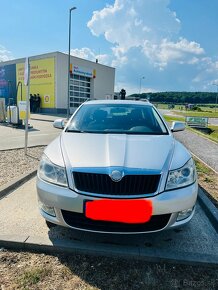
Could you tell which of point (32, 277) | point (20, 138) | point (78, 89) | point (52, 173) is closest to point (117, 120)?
point (52, 173)

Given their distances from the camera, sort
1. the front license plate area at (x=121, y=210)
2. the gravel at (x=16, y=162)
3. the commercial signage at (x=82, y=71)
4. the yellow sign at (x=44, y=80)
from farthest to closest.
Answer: the commercial signage at (x=82, y=71) → the yellow sign at (x=44, y=80) → the gravel at (x=16, y=162) → the front license plate area at (x=121, y=210)

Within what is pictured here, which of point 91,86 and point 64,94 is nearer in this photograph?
point 64,94

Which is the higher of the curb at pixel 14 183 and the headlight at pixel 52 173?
the headlight at pixel 52 173

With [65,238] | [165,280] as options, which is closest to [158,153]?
[165,280]

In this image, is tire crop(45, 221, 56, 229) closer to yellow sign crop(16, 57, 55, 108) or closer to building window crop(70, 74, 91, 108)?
yellow sign crop(16, 57, 55, 108)

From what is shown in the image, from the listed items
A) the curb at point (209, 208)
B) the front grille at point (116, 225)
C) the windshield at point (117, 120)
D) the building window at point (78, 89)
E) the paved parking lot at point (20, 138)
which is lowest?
the paved parking lot at point (20, 138)

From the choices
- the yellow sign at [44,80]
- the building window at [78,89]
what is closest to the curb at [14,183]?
the yellow sign at [44,80]

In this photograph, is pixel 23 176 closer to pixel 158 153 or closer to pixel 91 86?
pixel 158 153

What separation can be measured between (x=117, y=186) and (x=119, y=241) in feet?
2.67

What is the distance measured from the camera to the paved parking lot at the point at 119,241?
2.61 meters

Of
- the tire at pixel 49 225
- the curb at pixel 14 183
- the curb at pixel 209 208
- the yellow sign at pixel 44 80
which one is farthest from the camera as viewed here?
the yellow sign at pixel 44 80

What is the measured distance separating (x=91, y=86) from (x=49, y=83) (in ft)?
22.3

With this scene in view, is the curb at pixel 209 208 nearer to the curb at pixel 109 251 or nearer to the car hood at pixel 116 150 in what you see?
the curb at pixel 109 251

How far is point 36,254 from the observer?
2623mm
